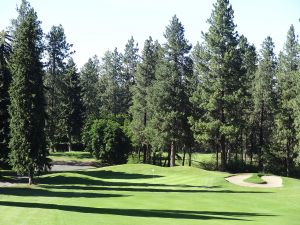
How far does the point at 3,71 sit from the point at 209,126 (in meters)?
24.1

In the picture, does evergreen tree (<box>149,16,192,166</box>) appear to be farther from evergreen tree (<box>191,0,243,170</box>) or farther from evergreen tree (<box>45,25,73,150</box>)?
evergreen tree (<box>45,25,73,150</box>)

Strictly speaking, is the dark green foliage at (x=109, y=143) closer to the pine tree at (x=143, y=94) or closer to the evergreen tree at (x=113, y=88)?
the pine tree at (x=143, y=94)

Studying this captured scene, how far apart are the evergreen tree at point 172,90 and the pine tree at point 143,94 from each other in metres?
7.28

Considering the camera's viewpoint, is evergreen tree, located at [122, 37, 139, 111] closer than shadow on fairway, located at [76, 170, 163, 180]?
No

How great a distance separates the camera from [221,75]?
53.3 m

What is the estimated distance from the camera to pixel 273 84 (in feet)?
220

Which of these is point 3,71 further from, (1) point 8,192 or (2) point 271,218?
(2) point 271,218

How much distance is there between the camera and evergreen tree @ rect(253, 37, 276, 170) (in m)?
65.5

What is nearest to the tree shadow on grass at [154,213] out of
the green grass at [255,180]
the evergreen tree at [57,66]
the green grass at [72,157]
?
the green grass at [255,180]

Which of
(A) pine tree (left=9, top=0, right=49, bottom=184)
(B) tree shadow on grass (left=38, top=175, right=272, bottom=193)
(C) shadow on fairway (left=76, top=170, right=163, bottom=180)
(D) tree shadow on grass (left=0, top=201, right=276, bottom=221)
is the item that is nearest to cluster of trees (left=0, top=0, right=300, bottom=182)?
(A) pine tree (left=9, top=0, right=49, bottom=184)

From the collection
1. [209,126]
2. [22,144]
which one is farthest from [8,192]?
[209,126]

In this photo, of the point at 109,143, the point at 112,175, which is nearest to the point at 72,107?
the point at 109,143

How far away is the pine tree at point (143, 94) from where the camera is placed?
6819 centimetres

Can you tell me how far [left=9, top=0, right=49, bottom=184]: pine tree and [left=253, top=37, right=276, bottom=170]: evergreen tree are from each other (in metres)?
37.8
